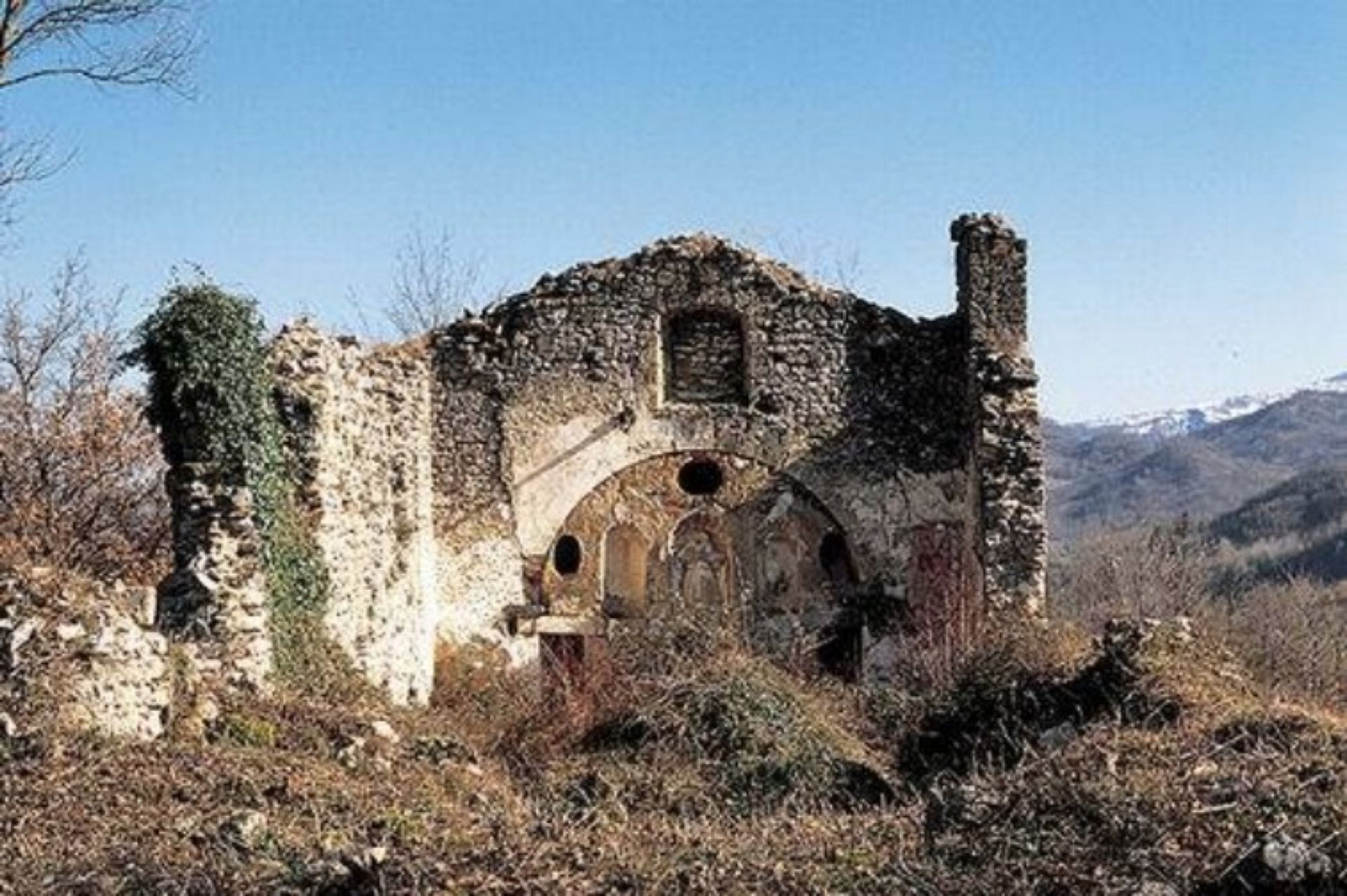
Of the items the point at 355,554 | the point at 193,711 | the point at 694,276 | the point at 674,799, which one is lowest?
the point at 674,799

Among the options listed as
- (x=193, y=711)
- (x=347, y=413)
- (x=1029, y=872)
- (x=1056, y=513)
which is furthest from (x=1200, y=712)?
(x=1056, y=513)

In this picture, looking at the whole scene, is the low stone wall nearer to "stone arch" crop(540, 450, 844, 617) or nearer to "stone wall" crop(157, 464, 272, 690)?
"stone wall" crop(157, 464, 272, 690)

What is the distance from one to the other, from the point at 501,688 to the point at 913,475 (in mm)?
5561

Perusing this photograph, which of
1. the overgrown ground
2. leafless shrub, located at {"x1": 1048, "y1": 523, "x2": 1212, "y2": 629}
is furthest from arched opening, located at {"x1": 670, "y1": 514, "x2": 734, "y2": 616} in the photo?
leafless shrub, located at {"x1": 1048, "y1": 523, "x2": 1212, "y2": 629}

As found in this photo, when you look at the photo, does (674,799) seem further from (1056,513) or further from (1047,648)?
(1056,513)

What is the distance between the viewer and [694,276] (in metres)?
20.5

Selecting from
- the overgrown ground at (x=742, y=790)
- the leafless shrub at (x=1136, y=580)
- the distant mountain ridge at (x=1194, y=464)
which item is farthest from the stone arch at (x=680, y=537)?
the distant mountain ridge at (x=1194, y=464)

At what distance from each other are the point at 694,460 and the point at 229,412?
736 centimetres

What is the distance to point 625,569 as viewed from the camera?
66.8 ft

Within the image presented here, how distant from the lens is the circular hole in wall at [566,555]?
66.6ft

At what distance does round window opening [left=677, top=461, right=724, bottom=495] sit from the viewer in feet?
66.9

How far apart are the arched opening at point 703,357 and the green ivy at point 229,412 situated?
22.0ft

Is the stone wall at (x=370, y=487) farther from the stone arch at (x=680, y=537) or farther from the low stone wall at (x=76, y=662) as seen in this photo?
the low stone wall at (x=76, y=662)

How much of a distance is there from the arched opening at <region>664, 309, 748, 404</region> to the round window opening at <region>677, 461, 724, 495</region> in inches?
31.9
